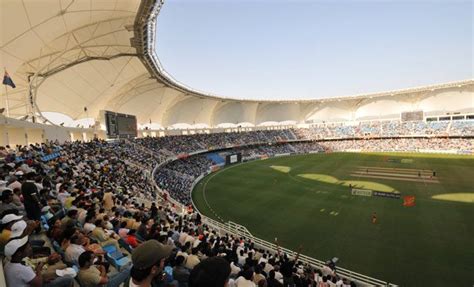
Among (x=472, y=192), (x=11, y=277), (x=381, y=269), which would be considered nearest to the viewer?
(x=11, y=277)

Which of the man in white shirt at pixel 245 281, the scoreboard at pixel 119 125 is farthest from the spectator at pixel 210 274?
the scoreboard at pixel 119 125

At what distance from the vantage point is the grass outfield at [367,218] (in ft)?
43.3

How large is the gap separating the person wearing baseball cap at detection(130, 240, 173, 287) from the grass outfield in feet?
45.1

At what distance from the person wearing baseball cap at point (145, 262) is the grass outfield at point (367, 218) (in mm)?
13745

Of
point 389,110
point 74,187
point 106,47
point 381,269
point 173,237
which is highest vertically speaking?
point 106,47

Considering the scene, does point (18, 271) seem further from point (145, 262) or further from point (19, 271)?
point (145, 262)

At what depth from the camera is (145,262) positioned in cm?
229

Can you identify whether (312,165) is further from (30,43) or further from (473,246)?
(30,43)

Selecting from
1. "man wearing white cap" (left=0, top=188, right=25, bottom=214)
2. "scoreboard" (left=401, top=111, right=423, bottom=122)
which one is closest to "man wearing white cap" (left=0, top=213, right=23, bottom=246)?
"man wearing white cap" (left=0, top=188, right=25, bottom=214)

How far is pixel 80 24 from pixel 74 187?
17.2 m

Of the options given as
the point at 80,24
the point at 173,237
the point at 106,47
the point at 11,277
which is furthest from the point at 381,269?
the point at 106,47

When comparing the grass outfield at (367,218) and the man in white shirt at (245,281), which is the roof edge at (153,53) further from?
the man in white shirt at (245,281)

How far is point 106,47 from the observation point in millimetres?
26766

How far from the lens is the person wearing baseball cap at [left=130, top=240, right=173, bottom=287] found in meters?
2.29
